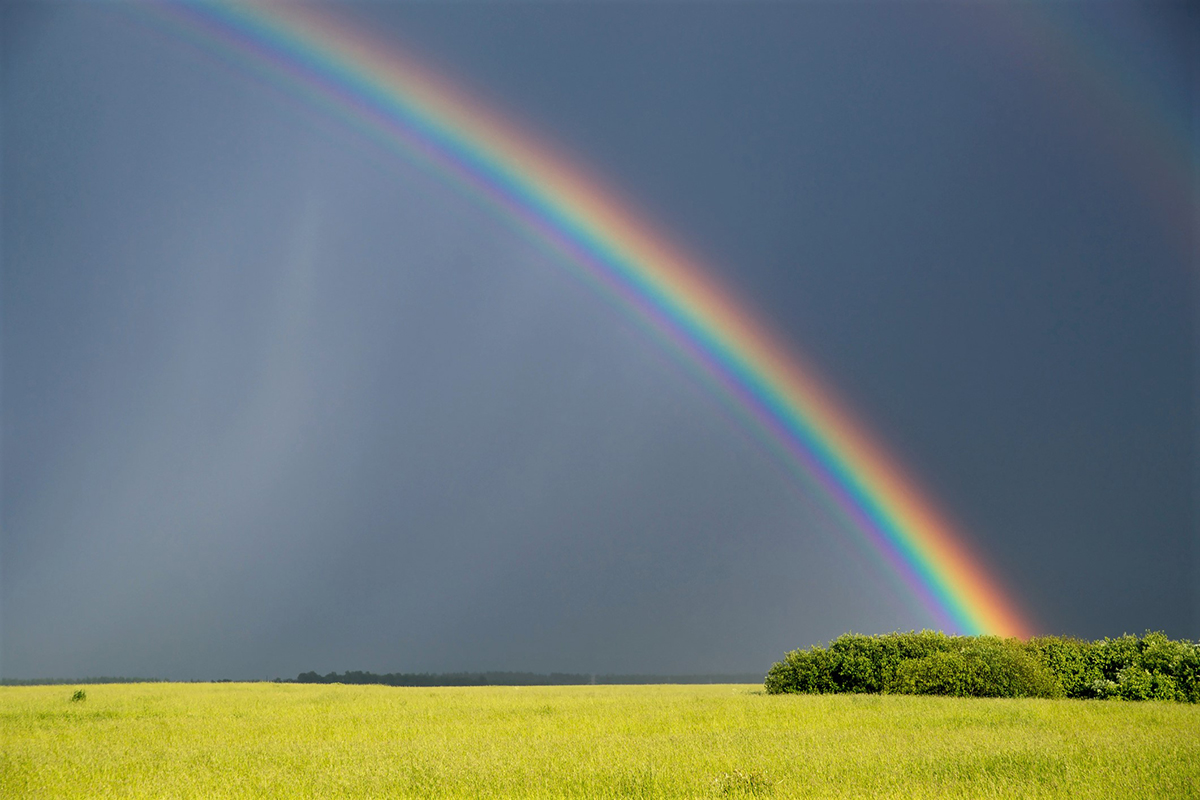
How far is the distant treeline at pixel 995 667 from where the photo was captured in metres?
26.0

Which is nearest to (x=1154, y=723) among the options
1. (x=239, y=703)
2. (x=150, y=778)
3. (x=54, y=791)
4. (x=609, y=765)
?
(x=609, y=765)

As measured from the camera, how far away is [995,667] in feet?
92.8

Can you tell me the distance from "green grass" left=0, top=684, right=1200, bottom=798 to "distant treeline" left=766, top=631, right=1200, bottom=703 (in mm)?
2845

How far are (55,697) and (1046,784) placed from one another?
114ft

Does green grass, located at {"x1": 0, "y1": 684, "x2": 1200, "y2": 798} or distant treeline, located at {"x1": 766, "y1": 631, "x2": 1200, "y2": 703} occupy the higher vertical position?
distant treeline, located at {"x1": 766, "y1": 631, "x2": 1200, "y2": 703}

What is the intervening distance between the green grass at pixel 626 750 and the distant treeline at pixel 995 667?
2845 millimetres

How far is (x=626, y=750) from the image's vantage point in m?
15.7

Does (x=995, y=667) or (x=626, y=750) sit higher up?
(x=995, y=667)

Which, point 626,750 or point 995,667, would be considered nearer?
point 626,750

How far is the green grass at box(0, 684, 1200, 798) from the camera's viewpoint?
40.8ft

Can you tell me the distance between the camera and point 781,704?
2452 centimetres

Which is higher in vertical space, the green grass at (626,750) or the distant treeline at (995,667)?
the distant treeline at (995,667)

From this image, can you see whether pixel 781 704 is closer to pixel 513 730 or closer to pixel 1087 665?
pixel 513 730

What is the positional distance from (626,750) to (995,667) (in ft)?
60.8
